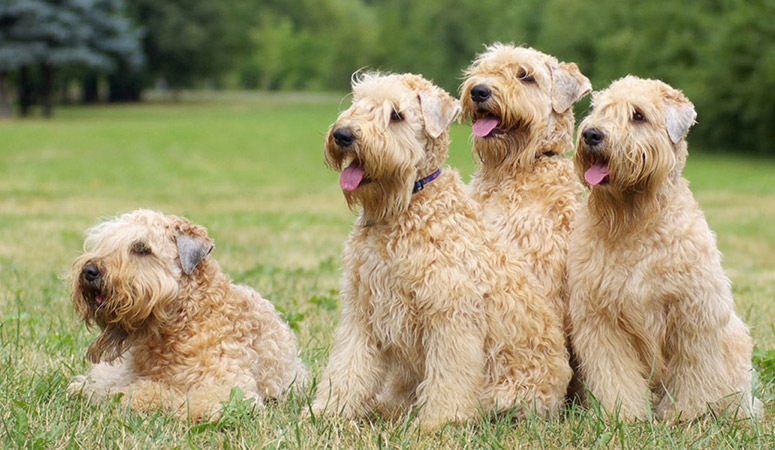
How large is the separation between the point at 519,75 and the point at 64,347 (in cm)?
342

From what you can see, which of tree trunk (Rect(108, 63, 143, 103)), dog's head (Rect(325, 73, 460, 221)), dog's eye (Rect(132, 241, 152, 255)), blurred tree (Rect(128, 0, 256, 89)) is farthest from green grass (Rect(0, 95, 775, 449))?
blurred tree (Rect(128, 0, 256, 89))

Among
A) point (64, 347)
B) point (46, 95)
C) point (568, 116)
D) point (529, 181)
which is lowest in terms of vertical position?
point (46, 95)

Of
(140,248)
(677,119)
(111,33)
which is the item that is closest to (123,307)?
(140,248)

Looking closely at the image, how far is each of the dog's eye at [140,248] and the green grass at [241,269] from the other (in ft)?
2.76

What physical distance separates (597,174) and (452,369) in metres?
1.22

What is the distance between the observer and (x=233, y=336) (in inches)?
185

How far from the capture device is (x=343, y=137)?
3.94 m

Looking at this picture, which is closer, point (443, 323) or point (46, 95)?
point (443, 323)

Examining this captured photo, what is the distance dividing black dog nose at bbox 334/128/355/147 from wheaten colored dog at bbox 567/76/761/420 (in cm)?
116

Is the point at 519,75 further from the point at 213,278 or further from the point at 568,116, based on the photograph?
the point at 213,278

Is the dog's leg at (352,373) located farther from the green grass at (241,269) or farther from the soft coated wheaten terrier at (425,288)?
the green grass at (241,269)

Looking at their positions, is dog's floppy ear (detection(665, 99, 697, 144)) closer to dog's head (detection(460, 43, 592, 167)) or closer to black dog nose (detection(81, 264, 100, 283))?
dog's head (detection(460, 43, 592, 167))

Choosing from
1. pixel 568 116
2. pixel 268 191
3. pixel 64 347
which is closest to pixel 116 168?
pixel 268 191

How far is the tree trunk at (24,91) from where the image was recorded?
151ft
